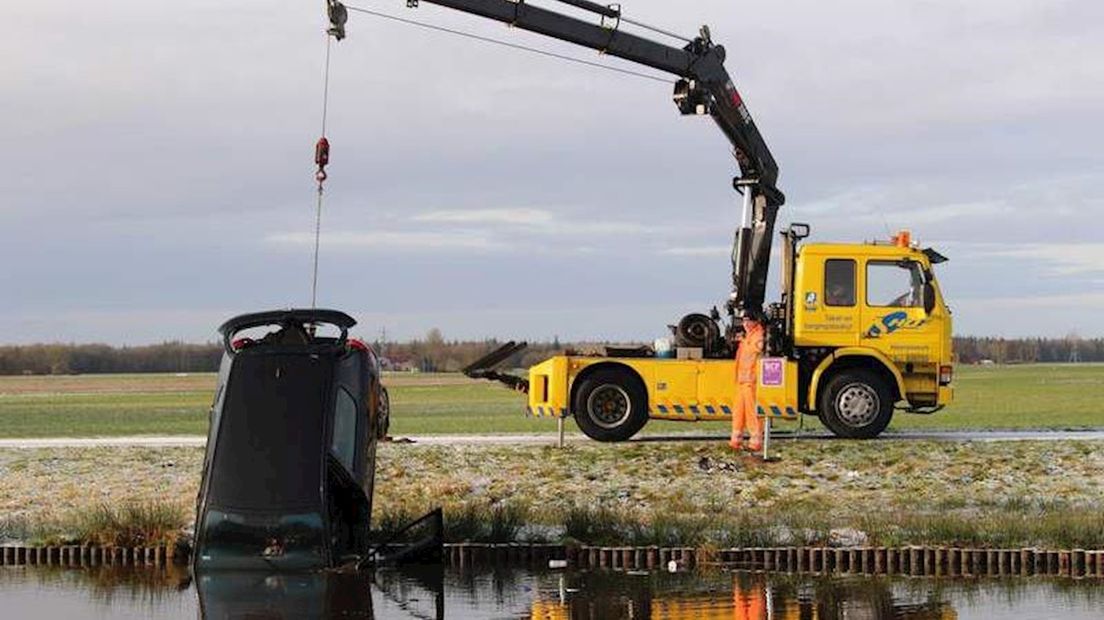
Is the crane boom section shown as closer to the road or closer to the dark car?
the road

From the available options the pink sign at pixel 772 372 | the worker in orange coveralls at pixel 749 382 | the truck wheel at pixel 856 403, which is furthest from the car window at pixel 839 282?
the worker in orange coveralls at pixel 749 382

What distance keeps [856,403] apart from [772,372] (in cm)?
157

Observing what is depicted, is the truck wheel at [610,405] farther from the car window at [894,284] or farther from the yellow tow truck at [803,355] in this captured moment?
the car window at [894,284]

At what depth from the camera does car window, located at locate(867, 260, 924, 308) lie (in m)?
28.4

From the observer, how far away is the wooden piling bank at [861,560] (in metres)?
17.5

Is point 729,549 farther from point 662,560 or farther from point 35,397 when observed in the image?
point 35,397

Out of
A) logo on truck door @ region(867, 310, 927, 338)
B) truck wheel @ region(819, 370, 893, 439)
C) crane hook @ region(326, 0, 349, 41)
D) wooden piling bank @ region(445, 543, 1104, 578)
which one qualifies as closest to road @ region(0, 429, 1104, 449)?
truck wheel @ region(819, 370, 893, 439)

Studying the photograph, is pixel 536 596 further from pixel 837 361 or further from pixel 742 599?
pixel 837 361

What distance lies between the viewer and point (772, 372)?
91.6ft

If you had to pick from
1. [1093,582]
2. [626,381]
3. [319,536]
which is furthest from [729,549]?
[626,381]

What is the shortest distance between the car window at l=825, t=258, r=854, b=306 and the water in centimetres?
1169

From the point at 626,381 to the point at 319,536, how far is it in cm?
1346

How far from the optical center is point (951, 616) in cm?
1460

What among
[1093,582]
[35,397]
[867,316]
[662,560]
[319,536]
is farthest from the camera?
[35,397]
